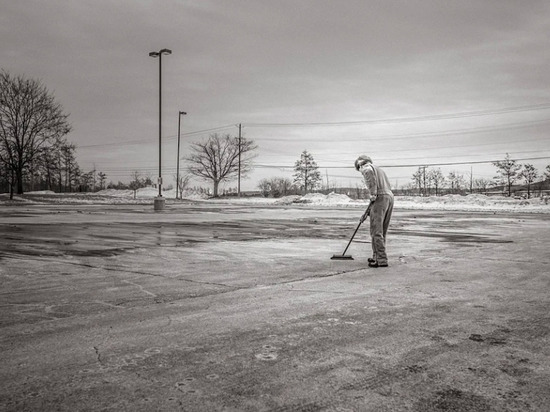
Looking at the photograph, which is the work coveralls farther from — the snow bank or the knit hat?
the snow bank

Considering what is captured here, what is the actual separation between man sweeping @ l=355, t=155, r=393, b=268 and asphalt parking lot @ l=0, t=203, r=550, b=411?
33cm

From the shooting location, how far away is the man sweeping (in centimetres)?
736

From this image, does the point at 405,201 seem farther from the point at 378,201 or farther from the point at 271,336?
the point at 271,336

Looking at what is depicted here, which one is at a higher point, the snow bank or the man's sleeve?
the man's sleeve

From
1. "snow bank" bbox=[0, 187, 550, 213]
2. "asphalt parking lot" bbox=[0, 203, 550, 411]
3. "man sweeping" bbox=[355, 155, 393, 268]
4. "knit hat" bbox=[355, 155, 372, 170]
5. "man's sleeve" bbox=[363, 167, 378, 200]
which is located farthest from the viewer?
"snow bank" bbox=[0, 187, 550, 213]

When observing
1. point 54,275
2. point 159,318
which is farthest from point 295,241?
point 159,318

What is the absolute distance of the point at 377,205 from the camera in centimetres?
763

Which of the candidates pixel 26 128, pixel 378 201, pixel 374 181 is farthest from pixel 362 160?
pixel 26 128

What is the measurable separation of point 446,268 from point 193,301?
4.15m

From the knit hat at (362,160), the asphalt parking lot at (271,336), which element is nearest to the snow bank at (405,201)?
the knit hat at (362,160)

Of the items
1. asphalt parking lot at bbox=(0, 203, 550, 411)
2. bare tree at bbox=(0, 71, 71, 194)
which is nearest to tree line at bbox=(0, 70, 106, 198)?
bare tree at bbox=(0, 71, 71, 194)

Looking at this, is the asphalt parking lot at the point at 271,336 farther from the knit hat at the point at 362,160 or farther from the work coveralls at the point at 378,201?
the knit hat at the point at 362,160

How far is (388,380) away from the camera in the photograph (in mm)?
2738

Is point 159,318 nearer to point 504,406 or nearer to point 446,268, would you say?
point 504,406
